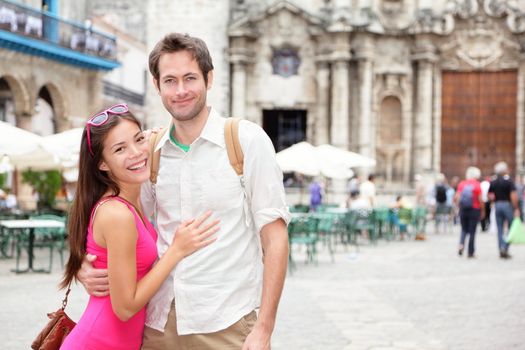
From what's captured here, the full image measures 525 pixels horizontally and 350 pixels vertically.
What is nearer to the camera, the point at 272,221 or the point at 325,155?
the point at 272,221

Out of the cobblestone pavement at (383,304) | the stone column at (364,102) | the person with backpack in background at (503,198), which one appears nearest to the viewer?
the cobblestone pavement at (383,304)

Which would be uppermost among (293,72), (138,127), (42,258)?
(293,72)

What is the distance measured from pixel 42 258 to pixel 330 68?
58.6 feet

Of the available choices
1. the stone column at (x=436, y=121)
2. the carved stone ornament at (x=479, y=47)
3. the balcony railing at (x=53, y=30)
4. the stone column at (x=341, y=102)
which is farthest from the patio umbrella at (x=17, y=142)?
the carved stone ornament at (x=479, y=47)

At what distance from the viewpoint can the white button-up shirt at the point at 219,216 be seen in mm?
3094

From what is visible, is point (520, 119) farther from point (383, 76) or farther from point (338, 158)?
point (338, 158)

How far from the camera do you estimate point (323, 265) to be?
1612cm

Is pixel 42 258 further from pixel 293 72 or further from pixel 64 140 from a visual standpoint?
pixel 293 72

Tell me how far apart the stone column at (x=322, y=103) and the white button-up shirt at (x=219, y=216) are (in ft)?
96.1

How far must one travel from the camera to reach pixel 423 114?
32.6m

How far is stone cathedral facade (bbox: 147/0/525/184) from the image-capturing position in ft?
105

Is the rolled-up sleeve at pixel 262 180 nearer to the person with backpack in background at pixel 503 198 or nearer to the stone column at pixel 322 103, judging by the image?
the person with backpack in background at pixel 503 198

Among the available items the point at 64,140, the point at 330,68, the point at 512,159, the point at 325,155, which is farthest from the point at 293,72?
the point at 64,140

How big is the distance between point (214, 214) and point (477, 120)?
103 ft
